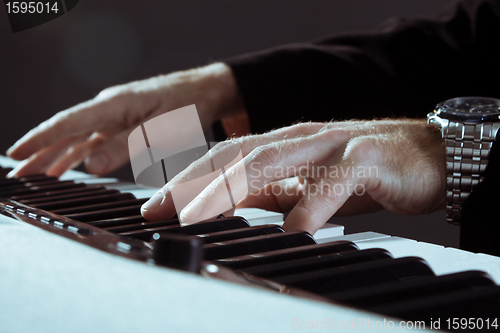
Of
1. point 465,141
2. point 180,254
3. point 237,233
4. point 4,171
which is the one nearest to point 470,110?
point 465,141

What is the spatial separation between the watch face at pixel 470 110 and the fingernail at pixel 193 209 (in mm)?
383

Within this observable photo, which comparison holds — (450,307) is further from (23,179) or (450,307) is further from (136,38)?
(136,38)

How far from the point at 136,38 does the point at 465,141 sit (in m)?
1.99

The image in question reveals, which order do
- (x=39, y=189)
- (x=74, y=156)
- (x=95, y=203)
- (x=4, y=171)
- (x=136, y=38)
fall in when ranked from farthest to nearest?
(x=136, y=38)
(x=74, y=156)
(x=4, y=171)
(x=39, y=189)
(x=95, y=203)

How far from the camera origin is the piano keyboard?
0.93 feet

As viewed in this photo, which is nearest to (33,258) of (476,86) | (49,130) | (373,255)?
(373,255)

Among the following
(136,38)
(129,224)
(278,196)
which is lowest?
(278,196)

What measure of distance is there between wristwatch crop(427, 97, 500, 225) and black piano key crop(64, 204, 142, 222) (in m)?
0.42

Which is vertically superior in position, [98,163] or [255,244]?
[255,244]

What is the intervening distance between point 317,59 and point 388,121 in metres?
0.37

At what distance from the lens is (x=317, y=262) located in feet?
1.15

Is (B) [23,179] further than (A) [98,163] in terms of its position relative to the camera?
No

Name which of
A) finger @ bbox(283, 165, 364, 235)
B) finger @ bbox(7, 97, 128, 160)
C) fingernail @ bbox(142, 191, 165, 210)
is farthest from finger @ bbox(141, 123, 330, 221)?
finger @ bbox(7, 97, 128, 160)


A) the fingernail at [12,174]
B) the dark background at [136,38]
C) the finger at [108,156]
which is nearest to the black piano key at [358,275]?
the fingernail at [12,174]
